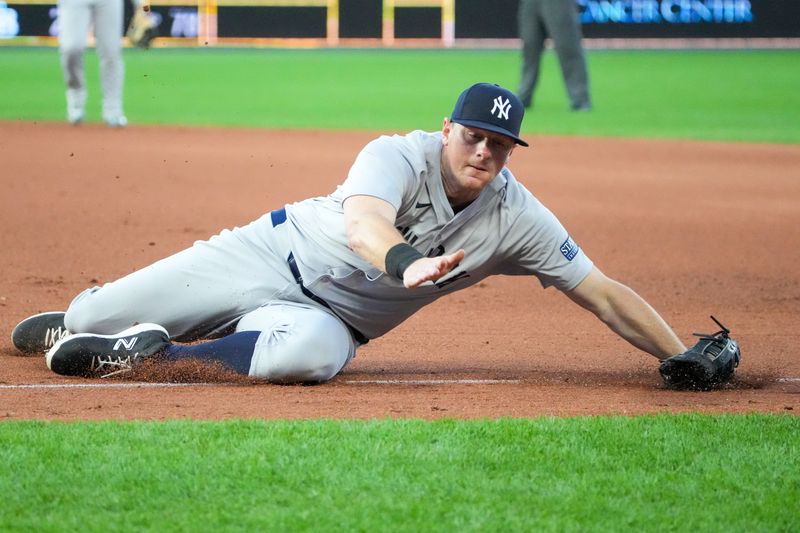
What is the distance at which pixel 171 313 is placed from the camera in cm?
570

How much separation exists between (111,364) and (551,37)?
14.2 meters

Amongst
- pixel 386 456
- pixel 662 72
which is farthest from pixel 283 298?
pixel 662 72

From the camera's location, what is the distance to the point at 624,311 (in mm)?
5539

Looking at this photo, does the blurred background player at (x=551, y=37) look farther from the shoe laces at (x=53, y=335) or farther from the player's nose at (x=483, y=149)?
the player's nose at (x=483, y=149)

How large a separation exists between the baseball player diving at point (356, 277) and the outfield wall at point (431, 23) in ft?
79.1

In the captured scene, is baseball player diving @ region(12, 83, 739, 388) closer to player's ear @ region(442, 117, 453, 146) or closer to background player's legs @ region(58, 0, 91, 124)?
player's ear @ region(442, 117, 453, 146)

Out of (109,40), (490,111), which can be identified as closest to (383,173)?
(490,111)

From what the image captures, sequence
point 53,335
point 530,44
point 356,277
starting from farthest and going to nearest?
1. point 530,44
2. point 53,335
3. point 356,277

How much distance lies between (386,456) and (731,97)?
60.2 ft

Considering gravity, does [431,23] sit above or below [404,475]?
above

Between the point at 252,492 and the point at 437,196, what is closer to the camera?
Result: the point at 252,492

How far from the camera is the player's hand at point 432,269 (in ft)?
14.4

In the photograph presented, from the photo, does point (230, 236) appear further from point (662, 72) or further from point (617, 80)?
point (662, 72)

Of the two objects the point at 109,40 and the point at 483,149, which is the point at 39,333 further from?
the point at 109,40
